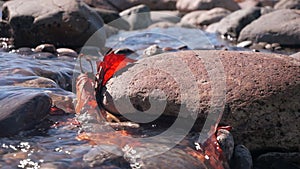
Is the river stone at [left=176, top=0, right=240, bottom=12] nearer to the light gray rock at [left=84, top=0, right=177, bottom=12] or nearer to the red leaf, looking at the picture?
the light gray rock at [left=84, top=0, right=177, bottom=12]

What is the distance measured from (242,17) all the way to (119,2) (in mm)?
6558

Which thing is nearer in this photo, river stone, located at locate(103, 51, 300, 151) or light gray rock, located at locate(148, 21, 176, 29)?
river stone, located at locate(103, 51, 300, 151)

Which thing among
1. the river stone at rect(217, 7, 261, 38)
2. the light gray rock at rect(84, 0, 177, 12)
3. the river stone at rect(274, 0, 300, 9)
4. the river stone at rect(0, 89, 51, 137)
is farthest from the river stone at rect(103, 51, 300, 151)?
the river stone at rect(274, 0, 300, 9)

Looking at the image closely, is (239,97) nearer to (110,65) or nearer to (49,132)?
(110,65)

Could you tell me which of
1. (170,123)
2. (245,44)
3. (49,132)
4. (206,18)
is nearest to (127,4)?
(206,18)

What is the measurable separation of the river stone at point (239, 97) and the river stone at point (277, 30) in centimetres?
715

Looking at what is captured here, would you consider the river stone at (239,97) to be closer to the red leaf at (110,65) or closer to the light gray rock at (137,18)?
the red leaf at (110,65)

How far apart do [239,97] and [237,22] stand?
9393 millimetres

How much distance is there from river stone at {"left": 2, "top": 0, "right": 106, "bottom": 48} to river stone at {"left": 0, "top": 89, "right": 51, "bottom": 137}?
505 cm

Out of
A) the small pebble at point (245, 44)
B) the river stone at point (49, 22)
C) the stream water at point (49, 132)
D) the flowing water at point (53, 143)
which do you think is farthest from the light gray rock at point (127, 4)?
the flowing water at point (53, 143)

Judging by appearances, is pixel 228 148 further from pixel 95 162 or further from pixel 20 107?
pixel 20 107

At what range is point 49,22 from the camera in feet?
29.2

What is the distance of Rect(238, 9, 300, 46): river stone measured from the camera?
36.2 feet

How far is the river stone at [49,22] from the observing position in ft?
29.2
